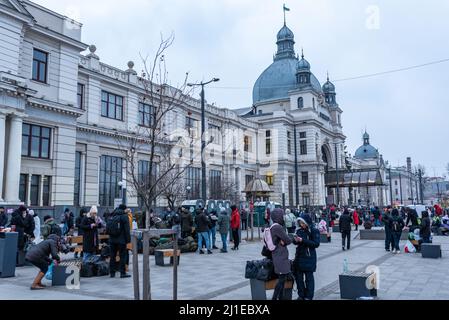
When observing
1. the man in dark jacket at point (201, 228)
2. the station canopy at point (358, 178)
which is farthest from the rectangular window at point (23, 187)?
the station canopy at point (358, 178)

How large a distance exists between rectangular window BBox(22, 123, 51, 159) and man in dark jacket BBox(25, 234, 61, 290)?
51.6ft

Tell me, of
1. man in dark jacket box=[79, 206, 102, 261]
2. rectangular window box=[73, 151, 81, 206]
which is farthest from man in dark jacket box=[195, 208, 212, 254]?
rectangular window box=[73, 151, 81, 206]

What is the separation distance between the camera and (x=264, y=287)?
7562 mm

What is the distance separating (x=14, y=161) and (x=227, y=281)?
16272 mm

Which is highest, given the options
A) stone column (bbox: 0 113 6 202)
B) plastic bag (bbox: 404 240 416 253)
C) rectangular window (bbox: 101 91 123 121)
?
rectangular window (bbox: 101 91 123 121)

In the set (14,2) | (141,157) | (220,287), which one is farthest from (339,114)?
(220,287)

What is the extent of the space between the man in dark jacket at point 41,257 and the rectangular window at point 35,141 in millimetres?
15724

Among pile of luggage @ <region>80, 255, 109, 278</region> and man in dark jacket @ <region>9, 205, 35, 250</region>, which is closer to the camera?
pile of luggage @ <region>80, 255, 109, 278</region>

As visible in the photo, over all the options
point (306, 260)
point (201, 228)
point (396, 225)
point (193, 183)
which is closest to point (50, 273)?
point (306, 260)

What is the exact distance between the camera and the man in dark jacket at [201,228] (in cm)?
1594

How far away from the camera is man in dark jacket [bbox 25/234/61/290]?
9.32 metres

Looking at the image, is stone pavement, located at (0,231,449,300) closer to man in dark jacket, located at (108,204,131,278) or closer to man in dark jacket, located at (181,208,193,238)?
man in dark jacket, located at (108,204,131,278)

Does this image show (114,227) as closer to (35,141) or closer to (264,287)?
(264,287)
